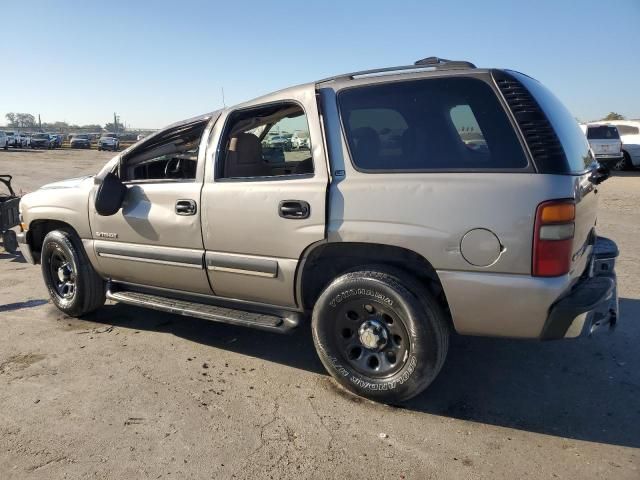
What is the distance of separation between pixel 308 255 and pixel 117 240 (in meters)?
1.83

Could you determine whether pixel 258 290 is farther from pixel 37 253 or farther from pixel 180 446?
pixel 37 253

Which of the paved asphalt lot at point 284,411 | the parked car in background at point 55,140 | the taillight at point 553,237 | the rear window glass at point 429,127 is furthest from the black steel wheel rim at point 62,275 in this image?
the parked car in background at point 55,140

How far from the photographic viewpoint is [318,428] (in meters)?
2.84

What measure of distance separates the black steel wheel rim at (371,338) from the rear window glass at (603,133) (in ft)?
57.2

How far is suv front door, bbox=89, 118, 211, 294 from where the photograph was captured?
368cm

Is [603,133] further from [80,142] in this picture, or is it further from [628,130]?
[80,142]

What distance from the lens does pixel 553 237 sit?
8.38 feet

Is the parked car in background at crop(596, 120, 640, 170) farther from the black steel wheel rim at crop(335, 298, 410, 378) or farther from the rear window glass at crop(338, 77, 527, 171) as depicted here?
the black steel wheel rim at crop(335, 298, 410, 378)

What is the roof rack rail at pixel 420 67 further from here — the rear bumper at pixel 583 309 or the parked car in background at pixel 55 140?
the parked car in background at pixel 55 140

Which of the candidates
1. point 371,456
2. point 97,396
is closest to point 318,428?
point 371,456

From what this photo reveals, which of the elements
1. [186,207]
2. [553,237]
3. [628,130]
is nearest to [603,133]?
[628,130]

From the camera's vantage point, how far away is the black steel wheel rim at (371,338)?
3.01 metres

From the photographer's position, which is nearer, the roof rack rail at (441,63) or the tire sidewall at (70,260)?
the roof rack rail at (441,63)

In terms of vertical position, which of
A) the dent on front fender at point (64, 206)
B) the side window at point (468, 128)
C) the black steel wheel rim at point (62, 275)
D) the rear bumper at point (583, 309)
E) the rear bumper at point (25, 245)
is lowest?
the black steel wheel rim at point (62, 275)
